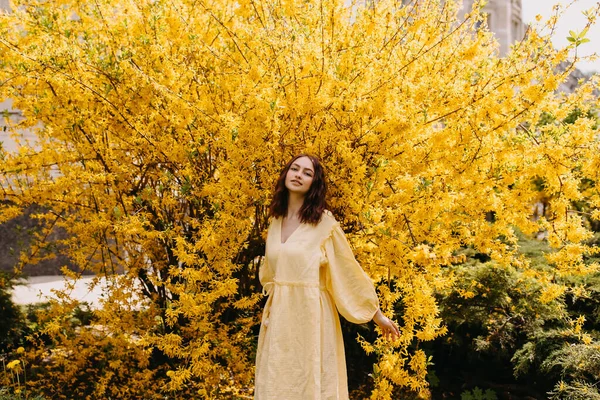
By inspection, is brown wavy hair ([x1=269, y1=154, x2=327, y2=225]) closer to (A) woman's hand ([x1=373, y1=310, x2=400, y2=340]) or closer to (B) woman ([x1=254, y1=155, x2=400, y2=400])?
(B) woman ([x1=254, y1=155, x2=400, y2=400])

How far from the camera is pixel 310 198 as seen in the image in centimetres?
295

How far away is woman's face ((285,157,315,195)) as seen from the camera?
2.93 m

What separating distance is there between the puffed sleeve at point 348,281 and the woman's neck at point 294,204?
0.67ft

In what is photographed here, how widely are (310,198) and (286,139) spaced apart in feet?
1.63

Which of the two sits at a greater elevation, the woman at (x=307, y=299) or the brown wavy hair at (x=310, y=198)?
the brown wavy hair at (x=310, y=198)

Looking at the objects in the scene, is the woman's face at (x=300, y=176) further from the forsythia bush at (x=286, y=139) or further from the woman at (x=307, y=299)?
the forsythia bush at (x=286, y=139)

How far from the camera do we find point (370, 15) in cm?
369

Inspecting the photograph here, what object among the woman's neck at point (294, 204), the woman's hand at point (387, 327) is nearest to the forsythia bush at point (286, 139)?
the woman's hand at point (387, 327)

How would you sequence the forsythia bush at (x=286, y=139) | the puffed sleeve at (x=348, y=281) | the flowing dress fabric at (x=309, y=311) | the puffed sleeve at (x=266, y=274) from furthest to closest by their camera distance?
the forsythia bush at (x=286, y=139), the puffed sleeve at (x=266, y=274), the puffed sleeve at (x=348, y=281), the flowing dress fabric at (x=309, y=311)

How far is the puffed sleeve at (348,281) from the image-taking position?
292cm

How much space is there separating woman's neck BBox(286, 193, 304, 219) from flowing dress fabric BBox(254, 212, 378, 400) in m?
0.11

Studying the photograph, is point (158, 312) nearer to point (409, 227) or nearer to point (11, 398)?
point (11, 398)

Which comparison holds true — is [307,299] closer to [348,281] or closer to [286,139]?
[348,281]

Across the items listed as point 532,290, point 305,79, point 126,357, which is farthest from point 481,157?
point 126,357
